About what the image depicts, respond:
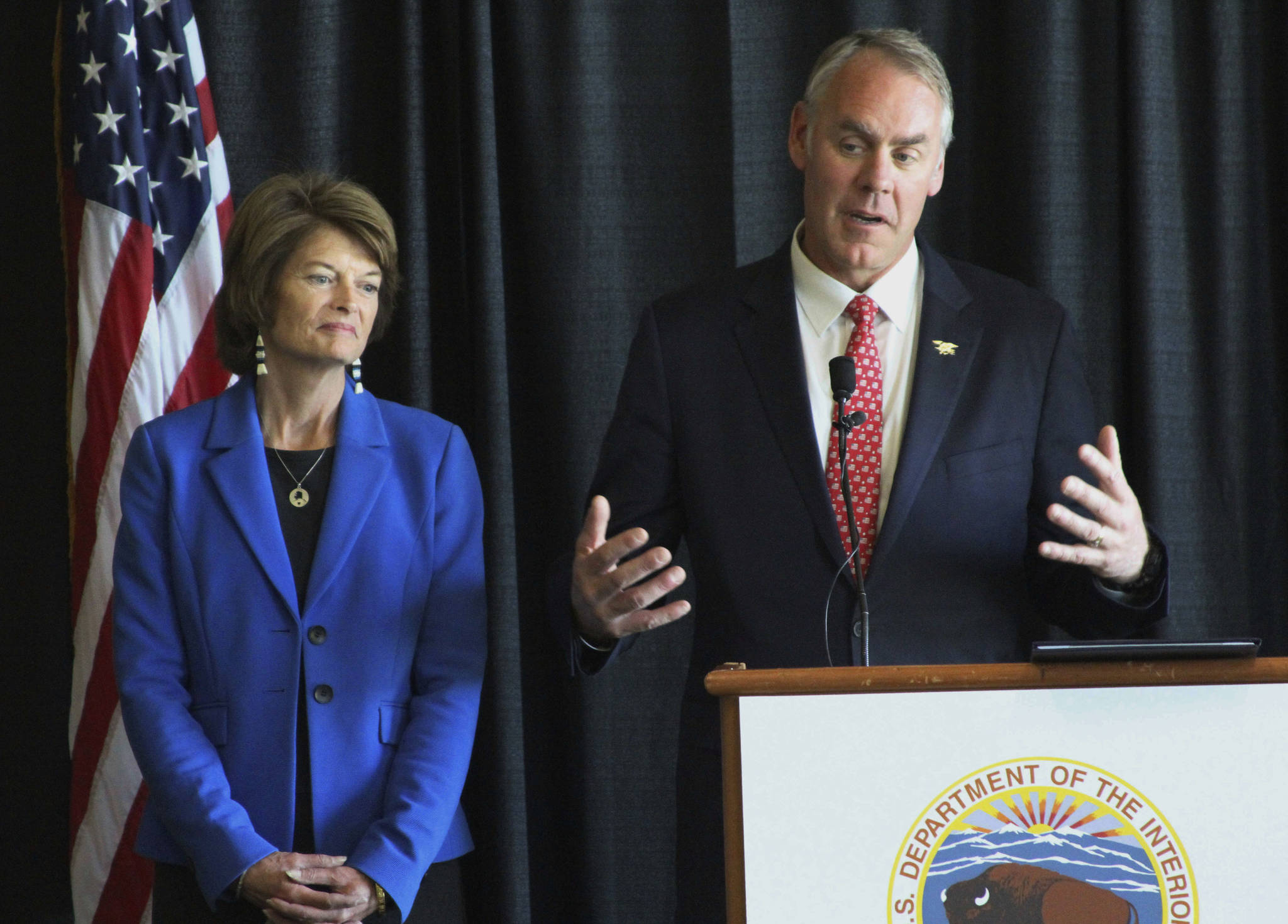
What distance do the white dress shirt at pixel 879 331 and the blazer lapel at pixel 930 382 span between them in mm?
30

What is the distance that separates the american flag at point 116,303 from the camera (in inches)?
103

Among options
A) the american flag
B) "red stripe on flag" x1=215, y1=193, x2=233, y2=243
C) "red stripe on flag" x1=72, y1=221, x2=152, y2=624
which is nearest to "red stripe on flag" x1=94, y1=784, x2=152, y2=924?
the american flag

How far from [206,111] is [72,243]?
1.36ft

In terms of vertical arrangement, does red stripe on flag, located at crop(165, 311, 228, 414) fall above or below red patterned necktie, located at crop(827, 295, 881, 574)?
above

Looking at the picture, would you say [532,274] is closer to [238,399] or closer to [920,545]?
[238,399]

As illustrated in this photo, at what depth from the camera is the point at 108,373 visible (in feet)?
8.86

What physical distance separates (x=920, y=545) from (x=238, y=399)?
1.21 meters

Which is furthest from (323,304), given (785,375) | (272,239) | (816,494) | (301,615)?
(816,494)

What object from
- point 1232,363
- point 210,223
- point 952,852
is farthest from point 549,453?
point 952,852

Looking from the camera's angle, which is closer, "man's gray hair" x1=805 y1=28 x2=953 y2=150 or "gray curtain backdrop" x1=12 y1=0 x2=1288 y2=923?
"man's gray hair" x1=805 y1=28 x2=953 y2=150

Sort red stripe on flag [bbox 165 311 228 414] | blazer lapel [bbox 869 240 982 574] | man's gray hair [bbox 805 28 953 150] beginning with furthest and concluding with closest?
1. red stripe on flag [bbox 165 311 228 414]
2. man's gray hair [bbox 805 28 953 150]
3. blazer lapel [bbox 869 240 982 574]

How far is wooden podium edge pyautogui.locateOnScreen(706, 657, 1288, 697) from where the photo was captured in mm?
1242

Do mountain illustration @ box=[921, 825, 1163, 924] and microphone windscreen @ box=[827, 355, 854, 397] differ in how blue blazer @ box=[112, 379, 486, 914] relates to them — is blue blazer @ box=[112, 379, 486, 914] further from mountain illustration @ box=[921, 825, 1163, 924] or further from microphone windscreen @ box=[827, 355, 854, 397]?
mountain illustration @ box=[921, 825, 1163, 924]

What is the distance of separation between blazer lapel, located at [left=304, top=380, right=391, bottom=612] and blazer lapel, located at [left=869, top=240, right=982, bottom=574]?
2.84 feet
